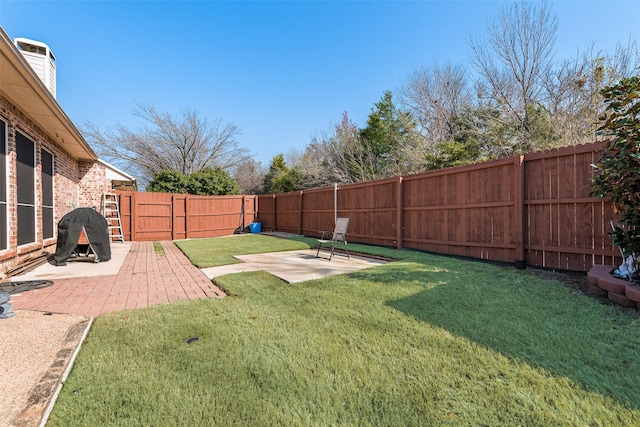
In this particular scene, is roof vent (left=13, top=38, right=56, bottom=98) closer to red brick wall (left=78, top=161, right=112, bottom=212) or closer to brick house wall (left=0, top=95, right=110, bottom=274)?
brick house wall (left=0, top=95, right=110, bottom=274)

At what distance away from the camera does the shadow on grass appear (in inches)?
75.9

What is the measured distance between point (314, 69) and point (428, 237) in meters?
11.4

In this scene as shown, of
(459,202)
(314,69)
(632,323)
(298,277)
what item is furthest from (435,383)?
(314,69)

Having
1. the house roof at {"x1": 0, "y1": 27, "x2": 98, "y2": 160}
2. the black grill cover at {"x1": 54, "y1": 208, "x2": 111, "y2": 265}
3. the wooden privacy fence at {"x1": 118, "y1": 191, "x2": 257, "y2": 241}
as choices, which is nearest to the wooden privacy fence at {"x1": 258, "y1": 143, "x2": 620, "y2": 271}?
the black grill cover at {"x1": 54, "y1": 208, "x2": 111, "y2": 265}

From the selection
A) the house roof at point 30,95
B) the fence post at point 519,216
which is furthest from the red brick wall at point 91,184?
the fence post at point 519,216

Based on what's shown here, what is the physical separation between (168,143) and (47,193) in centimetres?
1786

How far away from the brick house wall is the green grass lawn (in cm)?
380

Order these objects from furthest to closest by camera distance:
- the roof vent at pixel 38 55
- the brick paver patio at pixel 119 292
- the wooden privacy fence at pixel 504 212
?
the roof vent at pixel 38 55 → the wooden privacy fence at pixel 504 212 → the brick paver patio at pixel 119 292

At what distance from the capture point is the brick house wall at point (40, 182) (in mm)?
4984

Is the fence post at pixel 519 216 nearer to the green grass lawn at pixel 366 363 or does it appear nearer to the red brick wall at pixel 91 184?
the green grass lawn at pixel 366 363

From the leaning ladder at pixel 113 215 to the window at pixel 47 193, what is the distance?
12.9 feet

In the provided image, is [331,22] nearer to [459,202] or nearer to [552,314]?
[459,202]

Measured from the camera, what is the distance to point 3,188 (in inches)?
189

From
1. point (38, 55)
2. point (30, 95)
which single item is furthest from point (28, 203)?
point (38, 55)
